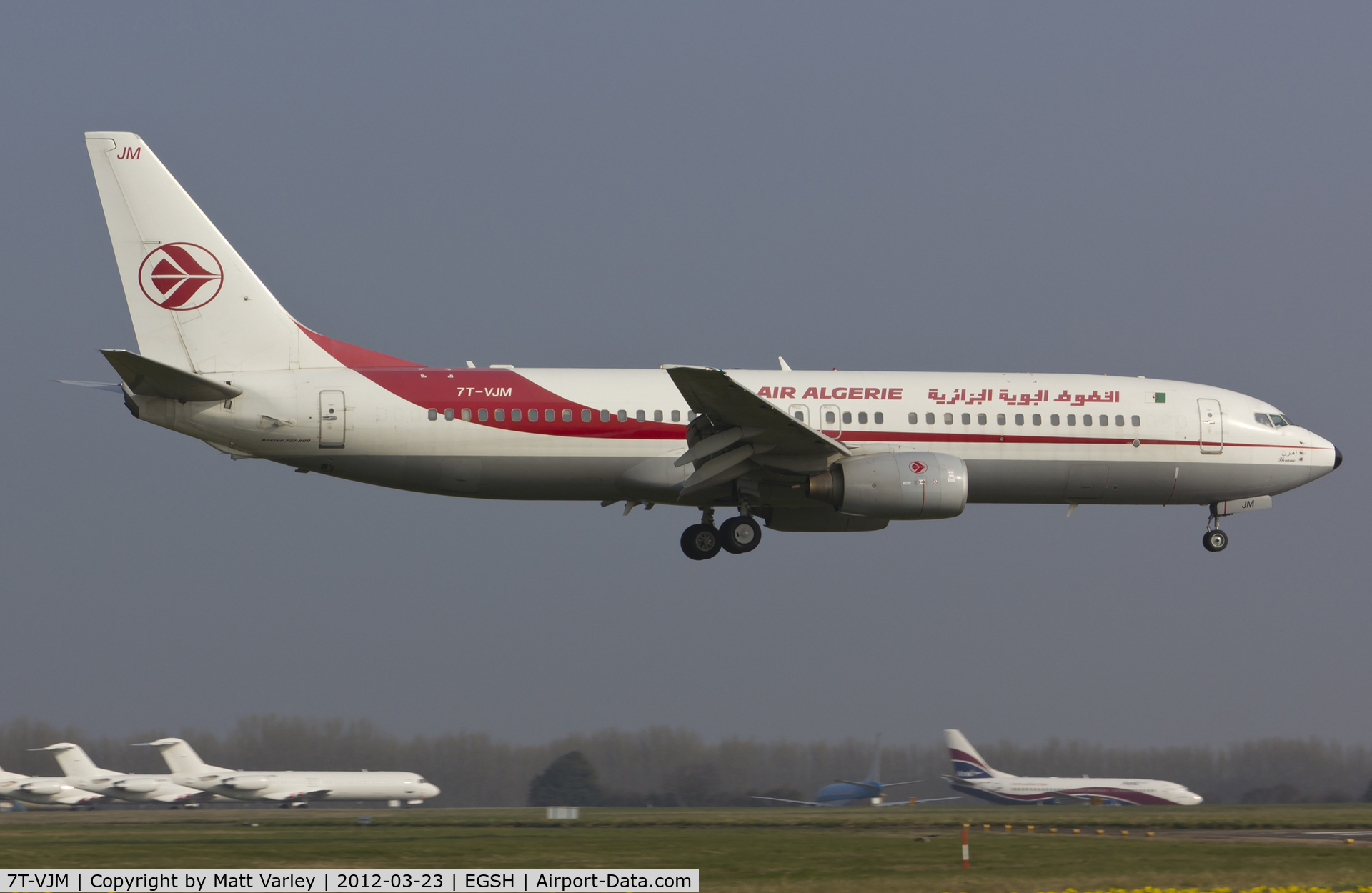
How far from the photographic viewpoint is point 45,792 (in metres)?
47.8

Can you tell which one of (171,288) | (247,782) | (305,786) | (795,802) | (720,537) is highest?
(171,288)

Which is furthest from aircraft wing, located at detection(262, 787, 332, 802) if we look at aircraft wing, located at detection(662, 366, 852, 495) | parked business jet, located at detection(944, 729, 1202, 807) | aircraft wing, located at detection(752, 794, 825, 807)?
aircraft wing, located at detection(662, 366, 852, 495)

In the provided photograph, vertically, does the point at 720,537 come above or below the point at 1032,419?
below

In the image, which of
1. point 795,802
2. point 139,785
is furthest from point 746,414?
point 139,785

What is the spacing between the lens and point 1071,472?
98.1 ft

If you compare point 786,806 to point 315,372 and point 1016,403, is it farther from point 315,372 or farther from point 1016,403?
point 315,372

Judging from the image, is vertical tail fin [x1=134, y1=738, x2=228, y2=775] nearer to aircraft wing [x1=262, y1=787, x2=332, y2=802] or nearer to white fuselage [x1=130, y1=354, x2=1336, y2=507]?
aircraft wing [x1=262, y1=787, x2=332, y2=802]

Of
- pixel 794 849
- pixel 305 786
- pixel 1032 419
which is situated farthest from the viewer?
pixel 305 786

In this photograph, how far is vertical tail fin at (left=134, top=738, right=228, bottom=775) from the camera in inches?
1971

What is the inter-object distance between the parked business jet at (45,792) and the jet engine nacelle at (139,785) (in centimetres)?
89

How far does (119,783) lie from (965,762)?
31.2 metres

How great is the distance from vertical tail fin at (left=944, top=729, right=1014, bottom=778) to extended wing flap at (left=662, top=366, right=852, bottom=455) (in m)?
28.5

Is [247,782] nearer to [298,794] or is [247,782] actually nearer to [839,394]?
[298,794]

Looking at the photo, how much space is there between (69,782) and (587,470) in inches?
1217
